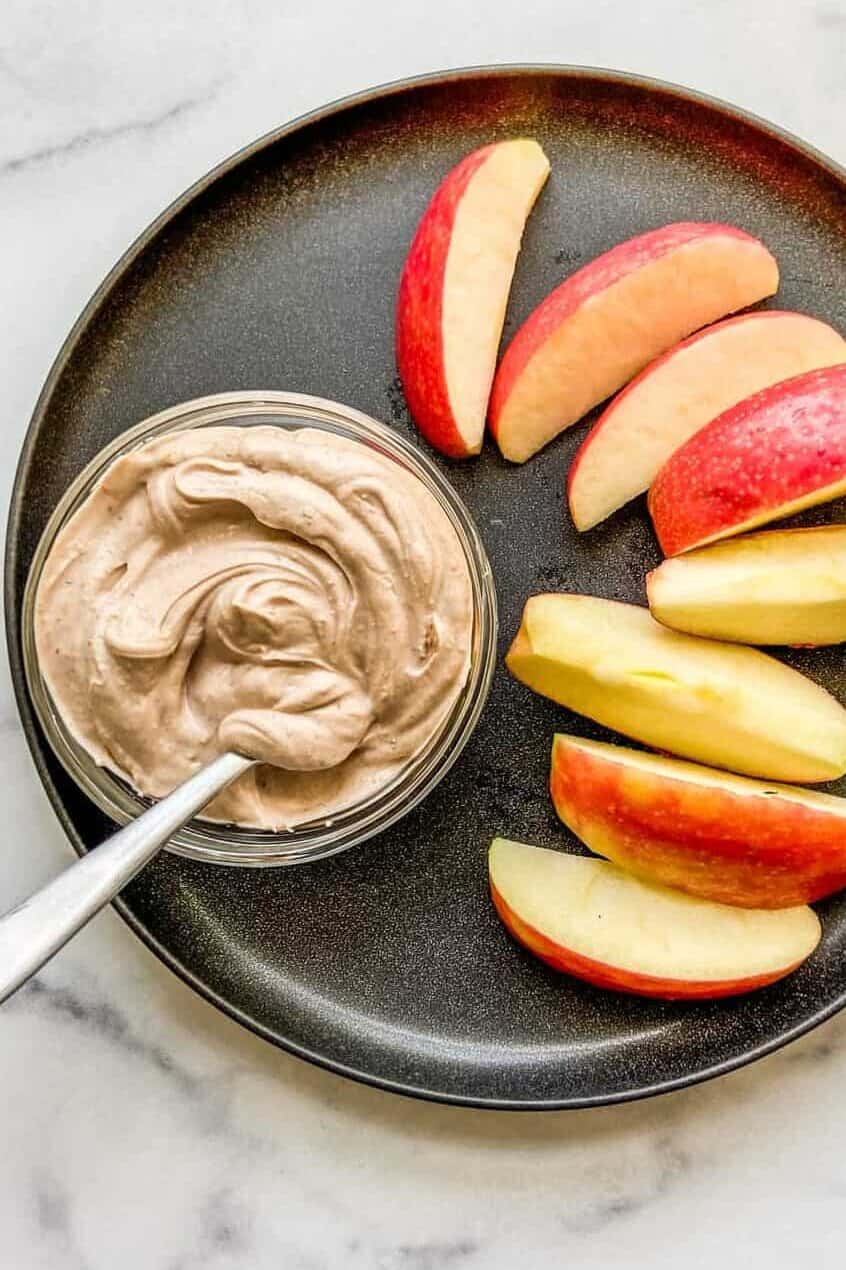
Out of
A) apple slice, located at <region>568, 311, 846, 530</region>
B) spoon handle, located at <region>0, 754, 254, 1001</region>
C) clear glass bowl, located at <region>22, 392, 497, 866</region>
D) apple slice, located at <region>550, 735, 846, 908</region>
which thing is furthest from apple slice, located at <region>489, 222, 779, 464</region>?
spoon handle, located at <region>0, 754, 254, 1001</region>

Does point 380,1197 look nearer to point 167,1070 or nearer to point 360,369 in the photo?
point 167,1070

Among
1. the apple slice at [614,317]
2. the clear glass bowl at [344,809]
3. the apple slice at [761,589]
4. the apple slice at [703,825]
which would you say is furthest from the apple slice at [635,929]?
the apple slice at [614,317]

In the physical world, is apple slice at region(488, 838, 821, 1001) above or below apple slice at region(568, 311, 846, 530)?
below

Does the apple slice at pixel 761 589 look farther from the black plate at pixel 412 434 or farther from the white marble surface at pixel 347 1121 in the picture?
the white marble surface at pixel 347 1121

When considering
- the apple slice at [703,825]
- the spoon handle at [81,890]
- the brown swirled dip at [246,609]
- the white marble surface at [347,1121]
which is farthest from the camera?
the white marble surface at [347,1121]

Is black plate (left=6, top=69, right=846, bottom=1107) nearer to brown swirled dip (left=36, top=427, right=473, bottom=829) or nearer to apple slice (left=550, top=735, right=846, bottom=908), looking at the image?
apple slice (left=550, top=735, right=846, bottom=908)

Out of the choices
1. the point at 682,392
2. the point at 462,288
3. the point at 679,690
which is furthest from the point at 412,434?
the point at 679,690
